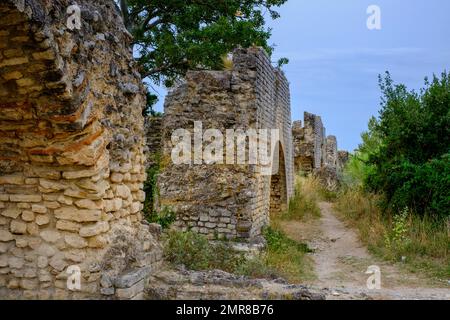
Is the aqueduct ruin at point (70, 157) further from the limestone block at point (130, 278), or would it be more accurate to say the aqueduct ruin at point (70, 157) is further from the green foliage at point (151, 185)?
the green foliage at point (151, 185)

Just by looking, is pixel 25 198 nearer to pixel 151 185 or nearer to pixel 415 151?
pixel 151 185

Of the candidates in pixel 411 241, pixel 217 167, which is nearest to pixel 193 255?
pixel 217 167

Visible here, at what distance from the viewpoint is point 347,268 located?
796cm

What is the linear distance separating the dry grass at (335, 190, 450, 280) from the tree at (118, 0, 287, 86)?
6215 millimetres

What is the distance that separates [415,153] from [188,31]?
733 cm

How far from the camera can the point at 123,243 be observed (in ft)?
14.1

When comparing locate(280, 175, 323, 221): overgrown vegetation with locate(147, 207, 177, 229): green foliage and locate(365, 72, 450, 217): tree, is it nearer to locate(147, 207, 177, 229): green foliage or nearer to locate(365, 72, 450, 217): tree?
locate(365, 72, 450, 217): tree

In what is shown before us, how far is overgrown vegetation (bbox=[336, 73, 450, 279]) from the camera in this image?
8141mm

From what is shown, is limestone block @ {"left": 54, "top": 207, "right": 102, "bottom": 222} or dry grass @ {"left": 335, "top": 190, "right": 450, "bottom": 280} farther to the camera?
dry grass @ {"left": 335, "top": 190, "right": 450, "bottom": 280}

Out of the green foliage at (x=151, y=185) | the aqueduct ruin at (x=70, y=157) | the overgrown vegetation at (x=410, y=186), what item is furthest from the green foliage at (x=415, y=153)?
the aqueduct ruin at (x=70, y=157)

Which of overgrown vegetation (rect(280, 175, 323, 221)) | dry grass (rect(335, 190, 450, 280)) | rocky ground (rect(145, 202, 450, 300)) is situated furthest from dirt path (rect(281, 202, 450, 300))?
overgrown vegetation (rect(280, 175, 323, 221))

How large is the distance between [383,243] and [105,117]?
6.78 metres

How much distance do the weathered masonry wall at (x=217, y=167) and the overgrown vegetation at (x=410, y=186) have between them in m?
2.87
